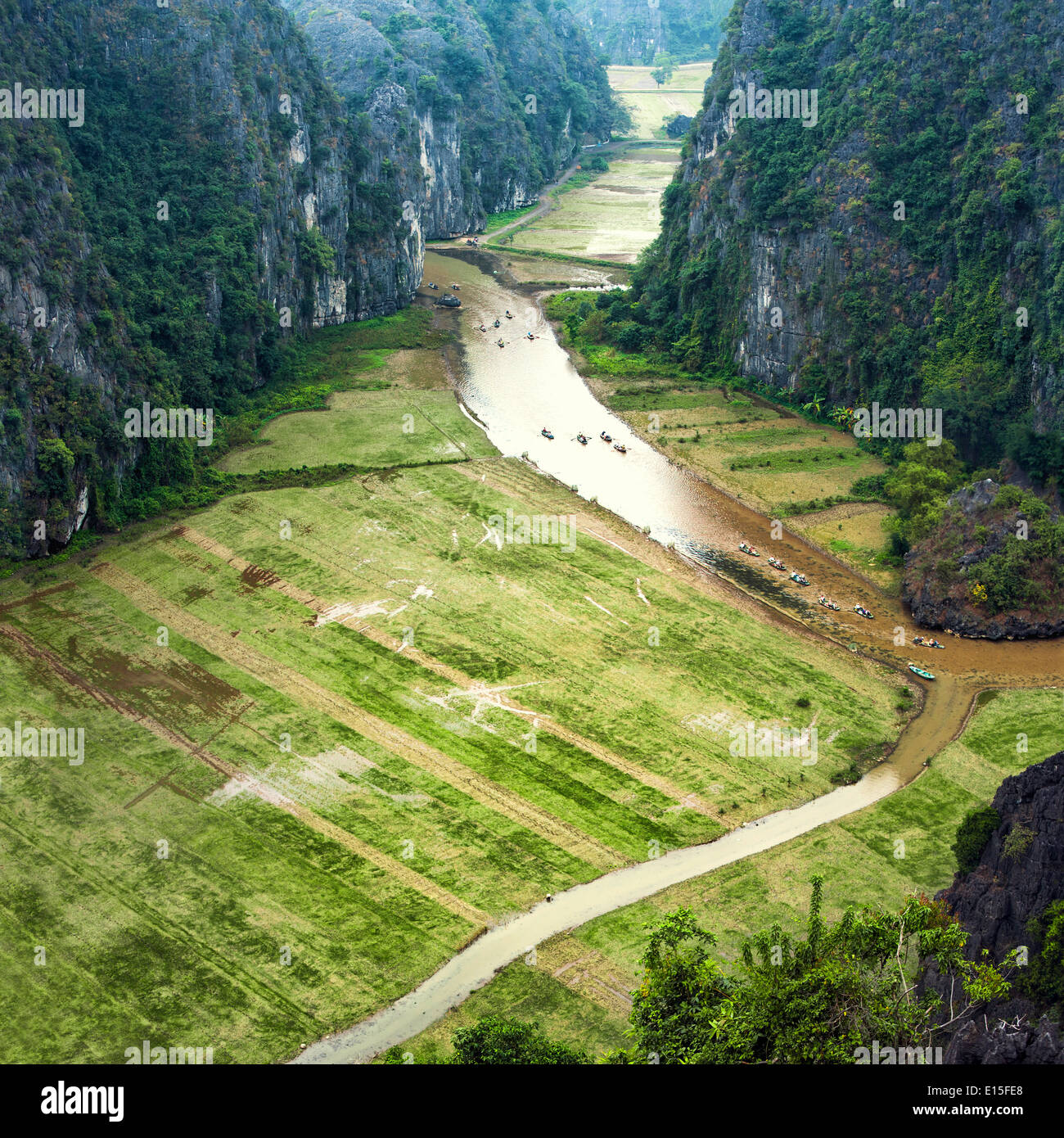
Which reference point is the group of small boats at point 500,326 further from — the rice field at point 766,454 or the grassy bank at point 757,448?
the rice field at point 766,454

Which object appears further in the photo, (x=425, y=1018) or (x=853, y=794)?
(x=853, y=794)

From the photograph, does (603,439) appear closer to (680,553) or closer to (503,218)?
(680,553)

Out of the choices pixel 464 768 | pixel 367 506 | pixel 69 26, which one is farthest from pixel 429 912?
pixel 69 26

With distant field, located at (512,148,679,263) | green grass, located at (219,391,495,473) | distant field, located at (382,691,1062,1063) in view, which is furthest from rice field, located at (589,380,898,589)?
distant field, located at (512,148,679,263)

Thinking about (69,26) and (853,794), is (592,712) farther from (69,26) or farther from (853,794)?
(69,26)

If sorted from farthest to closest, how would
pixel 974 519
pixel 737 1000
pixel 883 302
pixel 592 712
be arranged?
pixel 883 302 < pixel 974 519 < pixel 592 712 < pixel 737 1000

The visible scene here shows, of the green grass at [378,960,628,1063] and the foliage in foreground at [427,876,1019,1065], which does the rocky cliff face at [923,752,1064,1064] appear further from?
the green grass at [378,960,628,1063]
